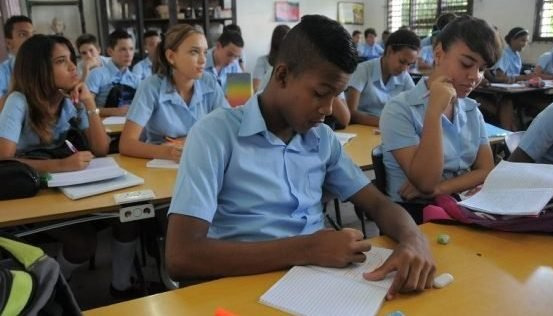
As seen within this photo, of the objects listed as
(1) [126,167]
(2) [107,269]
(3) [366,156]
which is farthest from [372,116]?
(2) [107,269]

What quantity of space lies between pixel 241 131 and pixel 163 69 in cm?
141

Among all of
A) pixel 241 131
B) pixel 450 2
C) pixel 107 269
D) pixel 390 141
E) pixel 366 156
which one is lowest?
pixel 107 269

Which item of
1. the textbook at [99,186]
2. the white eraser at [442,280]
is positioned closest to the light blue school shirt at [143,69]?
the textbook at [99,186]

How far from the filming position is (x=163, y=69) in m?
2.46

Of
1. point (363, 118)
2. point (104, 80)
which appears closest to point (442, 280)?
point (363, 118)

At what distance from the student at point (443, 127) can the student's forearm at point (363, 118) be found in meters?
1.18

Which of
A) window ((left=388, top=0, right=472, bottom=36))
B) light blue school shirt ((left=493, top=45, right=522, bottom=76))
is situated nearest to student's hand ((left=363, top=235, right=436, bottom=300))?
light blue school shirt ((left=493, top=45, right=522, bottom=76))

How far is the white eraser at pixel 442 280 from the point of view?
971 millimetres

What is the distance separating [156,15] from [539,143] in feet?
21.4

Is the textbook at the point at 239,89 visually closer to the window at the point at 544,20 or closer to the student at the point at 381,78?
the student at the point at 381,78

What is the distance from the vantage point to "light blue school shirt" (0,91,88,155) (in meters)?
1.98

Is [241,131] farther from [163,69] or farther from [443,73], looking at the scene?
[163,69]

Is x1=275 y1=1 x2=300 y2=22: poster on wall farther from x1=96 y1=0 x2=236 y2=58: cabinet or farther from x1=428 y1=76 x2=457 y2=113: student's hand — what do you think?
x1=428 y1=76 x2=457 y2=113: student's hand

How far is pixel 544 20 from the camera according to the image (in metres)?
6.65
